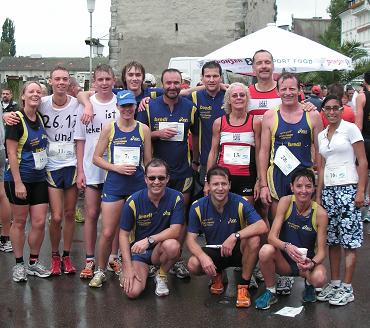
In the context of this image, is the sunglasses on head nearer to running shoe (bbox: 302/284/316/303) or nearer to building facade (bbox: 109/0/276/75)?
running shoe (bbox: 302/284/316/303)

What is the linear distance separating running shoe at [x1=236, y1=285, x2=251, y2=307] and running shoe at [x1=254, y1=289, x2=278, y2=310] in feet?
0.27

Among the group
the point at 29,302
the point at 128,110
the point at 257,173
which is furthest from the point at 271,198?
the point at 29,302

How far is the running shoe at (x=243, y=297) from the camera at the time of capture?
4819 millimetres

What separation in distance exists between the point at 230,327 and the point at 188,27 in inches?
786

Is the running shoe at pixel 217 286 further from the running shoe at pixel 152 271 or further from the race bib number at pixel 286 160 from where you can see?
the race bib number at pixel 286 160

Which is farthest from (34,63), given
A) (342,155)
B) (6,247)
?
(342,155)

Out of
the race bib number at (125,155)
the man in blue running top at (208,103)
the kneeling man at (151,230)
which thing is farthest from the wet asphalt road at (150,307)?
the man in blue running top at (208,103)

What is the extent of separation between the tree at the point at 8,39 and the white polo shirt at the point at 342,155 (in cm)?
10036

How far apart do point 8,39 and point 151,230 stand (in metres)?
106

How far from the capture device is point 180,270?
5.74 meters

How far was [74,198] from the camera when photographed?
5.76 m

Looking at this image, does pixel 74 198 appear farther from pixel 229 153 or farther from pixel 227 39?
pixel 227 39

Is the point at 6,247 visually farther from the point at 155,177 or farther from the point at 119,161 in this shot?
the point at 155,177

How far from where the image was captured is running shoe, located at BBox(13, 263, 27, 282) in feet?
18.1
